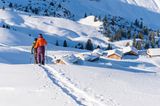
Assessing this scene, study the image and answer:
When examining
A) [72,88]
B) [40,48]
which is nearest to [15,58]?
[40,48]

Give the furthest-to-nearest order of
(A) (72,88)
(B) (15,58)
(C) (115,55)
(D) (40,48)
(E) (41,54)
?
(C) (115,55), (B) (15,58), (E) (41,54), (D) (40,48), (A) (72,88)

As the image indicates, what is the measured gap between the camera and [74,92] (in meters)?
21.7

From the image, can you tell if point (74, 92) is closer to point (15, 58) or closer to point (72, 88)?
point (72, 88)

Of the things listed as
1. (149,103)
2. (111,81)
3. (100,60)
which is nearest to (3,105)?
(149,103)

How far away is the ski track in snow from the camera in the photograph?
62.5ft

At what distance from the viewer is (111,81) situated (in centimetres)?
2541

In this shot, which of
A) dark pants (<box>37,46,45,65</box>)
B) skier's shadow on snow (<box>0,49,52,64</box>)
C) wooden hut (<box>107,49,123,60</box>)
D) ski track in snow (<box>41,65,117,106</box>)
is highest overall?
dark pants (<box>37,46,45,65</box>)

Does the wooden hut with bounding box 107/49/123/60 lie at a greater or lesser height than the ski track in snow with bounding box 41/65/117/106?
lesser

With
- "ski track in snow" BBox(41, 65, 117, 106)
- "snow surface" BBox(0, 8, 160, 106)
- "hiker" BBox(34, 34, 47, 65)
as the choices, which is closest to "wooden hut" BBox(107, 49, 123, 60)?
"hiker" BBox(34, 34, 47, 65)

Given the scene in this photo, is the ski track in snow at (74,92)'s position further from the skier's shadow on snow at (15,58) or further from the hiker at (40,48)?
the skier's shadow on snow at (15,58)

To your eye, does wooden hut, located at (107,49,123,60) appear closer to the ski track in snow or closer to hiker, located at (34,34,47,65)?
hiker, located at (34,34,47,65)

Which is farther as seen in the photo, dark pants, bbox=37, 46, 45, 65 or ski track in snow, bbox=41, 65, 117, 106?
dark pants, bbox=37, 46, 45, 65

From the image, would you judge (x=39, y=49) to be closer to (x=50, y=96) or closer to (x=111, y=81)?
(x=111, y=81)

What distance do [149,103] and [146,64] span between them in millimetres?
94099
